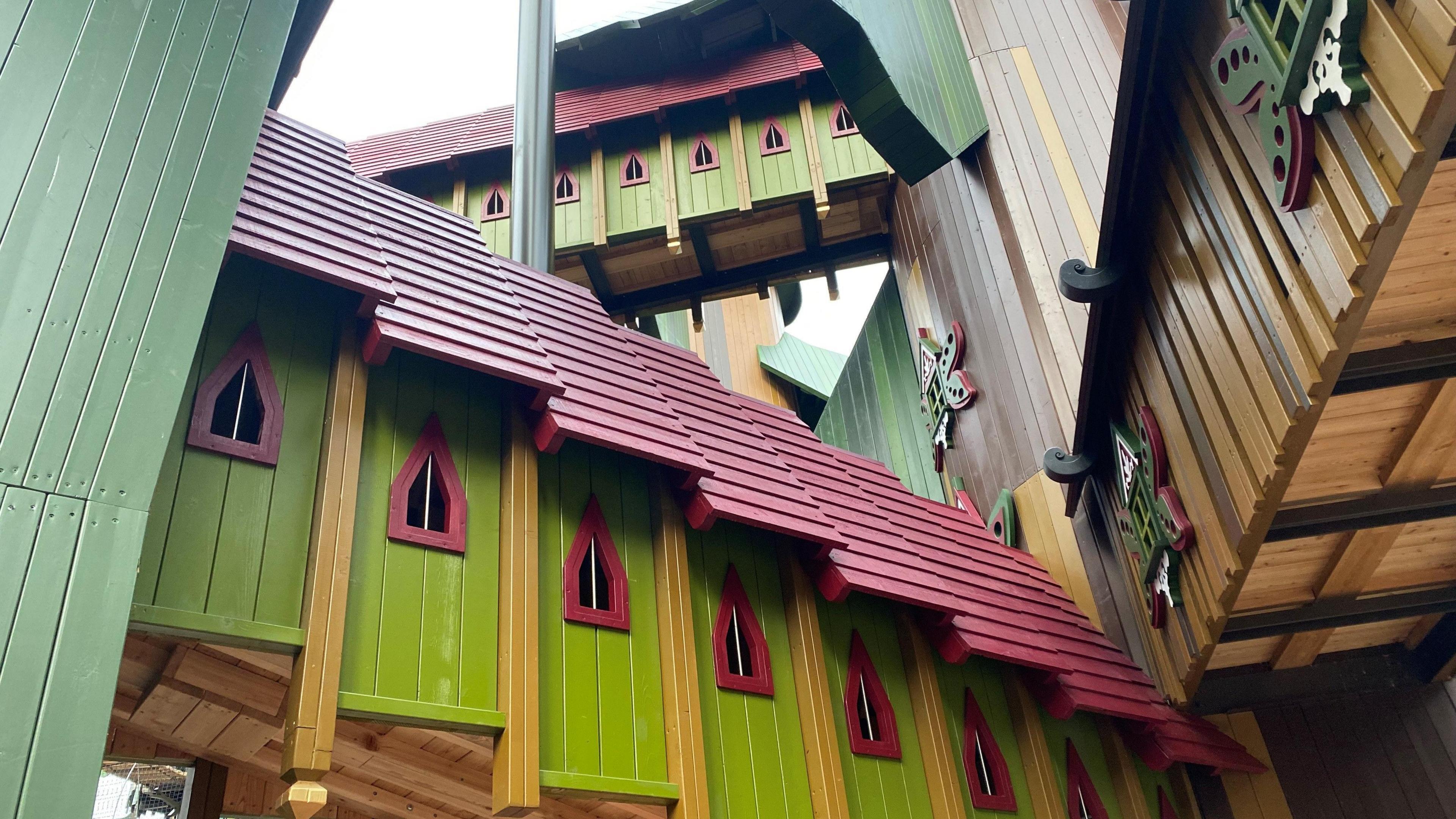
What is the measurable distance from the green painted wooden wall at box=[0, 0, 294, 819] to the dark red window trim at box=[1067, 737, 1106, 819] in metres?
5.54

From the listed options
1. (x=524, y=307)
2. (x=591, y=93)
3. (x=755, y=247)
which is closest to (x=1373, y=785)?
(x=524, y=307)

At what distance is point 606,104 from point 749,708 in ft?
26.2

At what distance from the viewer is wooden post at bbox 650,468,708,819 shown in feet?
17.0

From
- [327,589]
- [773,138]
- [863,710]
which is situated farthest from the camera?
[773,138]

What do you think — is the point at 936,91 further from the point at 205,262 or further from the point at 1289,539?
the point at 205,262

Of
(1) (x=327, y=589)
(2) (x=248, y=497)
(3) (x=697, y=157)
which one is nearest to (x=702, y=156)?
(3) (x=697, y=157)

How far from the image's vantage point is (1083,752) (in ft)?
23.0

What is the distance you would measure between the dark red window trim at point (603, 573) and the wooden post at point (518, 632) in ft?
0.68

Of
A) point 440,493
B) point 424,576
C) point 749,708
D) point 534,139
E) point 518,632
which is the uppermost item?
point 534,139

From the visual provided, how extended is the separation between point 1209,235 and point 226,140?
406 cm

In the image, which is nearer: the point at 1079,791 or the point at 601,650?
the point at 601,650

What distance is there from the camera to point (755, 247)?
40.0ft

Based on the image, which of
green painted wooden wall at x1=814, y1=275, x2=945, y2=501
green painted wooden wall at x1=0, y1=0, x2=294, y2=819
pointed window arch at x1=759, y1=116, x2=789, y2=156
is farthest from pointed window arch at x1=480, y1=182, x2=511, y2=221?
green painted wooden wall at x1=0, y1=0, x2=294, y2=819

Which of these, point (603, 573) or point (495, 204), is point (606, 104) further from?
point (603, 573)
